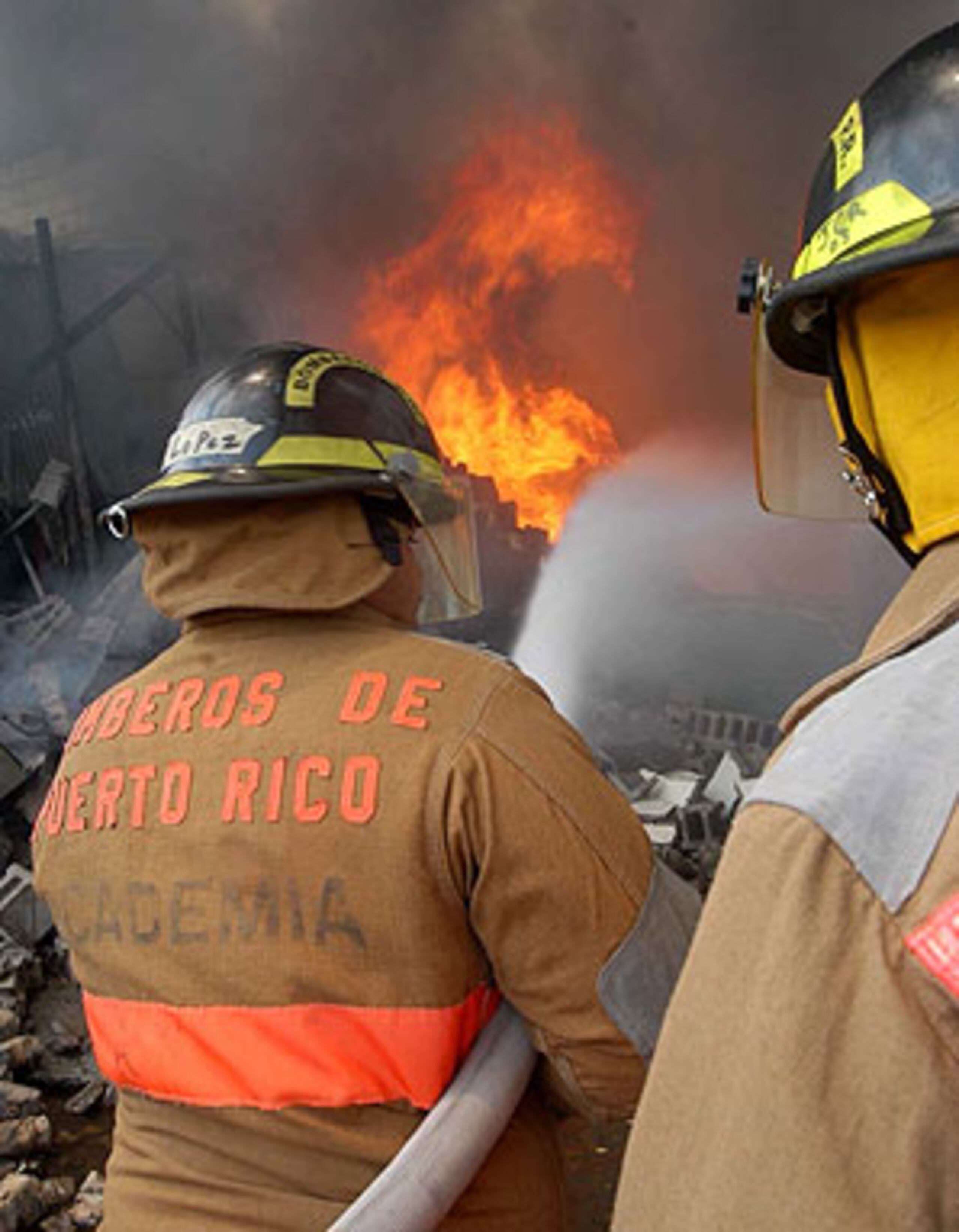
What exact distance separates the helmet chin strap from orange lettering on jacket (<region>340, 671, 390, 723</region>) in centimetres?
87

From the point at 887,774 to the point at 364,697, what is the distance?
3.63 feet

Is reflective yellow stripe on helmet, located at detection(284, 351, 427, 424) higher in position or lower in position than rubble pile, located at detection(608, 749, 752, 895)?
higher

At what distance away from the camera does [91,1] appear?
1077 cm

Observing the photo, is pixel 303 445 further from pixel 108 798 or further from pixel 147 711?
pixel 108 798

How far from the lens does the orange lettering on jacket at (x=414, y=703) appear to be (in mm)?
1663

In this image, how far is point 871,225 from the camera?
1.14m

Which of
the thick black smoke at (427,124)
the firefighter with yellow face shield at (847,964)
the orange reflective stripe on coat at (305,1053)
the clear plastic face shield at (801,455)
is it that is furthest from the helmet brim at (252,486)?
the thick black smoke at (427,124)

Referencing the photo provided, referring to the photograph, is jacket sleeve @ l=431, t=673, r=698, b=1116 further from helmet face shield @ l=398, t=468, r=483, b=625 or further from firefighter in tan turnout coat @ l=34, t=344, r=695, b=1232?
helmet face shield @ l=398, t=468, r=483, b=625

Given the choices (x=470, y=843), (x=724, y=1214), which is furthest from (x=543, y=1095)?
(x=724, y=1214)

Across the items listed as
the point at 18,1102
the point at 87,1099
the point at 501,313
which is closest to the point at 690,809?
the point at 87,1099

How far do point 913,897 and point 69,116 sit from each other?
13.4 metres

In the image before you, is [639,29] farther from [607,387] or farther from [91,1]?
[91,1]

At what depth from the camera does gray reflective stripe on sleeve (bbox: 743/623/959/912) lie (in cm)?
70

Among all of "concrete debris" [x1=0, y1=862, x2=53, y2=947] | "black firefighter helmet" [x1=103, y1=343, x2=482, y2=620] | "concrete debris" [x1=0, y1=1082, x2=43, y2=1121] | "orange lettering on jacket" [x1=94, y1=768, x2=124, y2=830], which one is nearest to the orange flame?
"concrete debris" [x1=0, y1=862, x2=53, y2=947]
